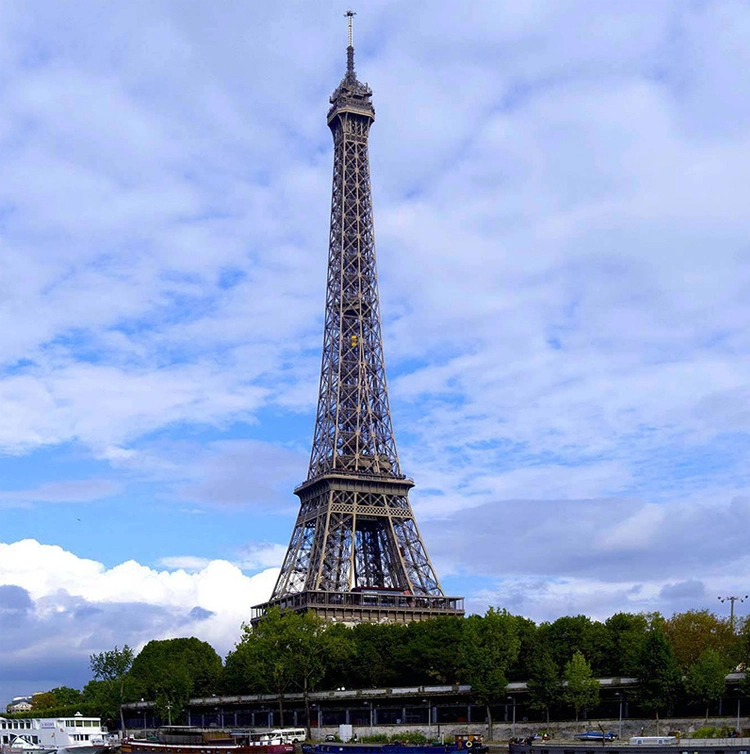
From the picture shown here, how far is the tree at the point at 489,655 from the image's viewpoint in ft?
371

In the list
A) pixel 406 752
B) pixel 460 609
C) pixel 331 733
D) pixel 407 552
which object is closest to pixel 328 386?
pixel 407 552

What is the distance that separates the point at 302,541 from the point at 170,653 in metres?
27.0

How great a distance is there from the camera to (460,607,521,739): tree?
113000mm

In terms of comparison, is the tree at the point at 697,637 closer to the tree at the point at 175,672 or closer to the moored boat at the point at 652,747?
the moored boat at the point at 652,747

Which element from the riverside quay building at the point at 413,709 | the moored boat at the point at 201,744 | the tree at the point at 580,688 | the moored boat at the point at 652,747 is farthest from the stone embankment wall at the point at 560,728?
the moored boat at the point at 652,747

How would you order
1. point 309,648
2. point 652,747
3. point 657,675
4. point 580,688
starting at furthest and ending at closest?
1. point 309,648
2. point 580,688
3. point 657,675
4. point 652,747

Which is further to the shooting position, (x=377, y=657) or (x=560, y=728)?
(x=377, y=657)

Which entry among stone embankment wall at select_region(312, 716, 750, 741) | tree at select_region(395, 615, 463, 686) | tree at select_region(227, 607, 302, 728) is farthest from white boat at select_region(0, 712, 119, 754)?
tree at select_region(395, 615, 463, 686)

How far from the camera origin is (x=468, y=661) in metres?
116

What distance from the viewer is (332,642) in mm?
130125

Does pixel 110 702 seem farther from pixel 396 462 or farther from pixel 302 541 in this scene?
pixel 396 462

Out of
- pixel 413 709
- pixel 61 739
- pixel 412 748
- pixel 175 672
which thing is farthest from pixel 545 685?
pixel 175 672

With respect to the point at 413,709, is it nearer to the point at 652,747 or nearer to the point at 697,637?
the point at 697,637

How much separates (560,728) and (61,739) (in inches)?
2085
